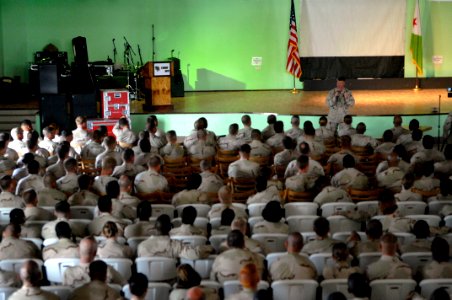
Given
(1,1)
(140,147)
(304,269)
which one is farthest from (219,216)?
(1,1)

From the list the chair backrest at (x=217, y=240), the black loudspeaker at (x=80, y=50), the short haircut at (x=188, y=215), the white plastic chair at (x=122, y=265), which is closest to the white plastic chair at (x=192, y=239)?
the chair backrest at (x=217, y=240)

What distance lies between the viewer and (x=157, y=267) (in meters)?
9.12

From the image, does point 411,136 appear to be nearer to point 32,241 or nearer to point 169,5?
point 32,241

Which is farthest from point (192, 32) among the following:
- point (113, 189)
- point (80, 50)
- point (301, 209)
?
point (301, 209)

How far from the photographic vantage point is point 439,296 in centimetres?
730

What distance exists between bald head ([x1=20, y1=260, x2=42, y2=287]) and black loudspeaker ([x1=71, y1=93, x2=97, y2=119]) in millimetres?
12284

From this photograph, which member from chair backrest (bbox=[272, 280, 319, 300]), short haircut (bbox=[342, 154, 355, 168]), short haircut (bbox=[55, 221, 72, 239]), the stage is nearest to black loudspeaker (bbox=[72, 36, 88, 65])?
the stage

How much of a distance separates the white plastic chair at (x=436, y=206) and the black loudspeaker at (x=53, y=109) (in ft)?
35.0

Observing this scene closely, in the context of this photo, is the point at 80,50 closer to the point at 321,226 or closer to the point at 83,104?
the point at 83,104

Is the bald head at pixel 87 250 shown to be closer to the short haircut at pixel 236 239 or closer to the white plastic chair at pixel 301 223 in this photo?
the short haircut at pixel 236 239

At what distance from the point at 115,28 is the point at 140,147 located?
1209 centimetres

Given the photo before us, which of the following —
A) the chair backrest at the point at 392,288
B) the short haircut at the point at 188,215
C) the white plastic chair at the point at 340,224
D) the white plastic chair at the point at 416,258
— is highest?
the short haircut at the point at 188,215

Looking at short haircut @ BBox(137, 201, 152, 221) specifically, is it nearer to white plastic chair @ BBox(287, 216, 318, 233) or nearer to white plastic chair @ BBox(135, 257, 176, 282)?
white plastic chair @ BBox(135, 257, 176, 282)

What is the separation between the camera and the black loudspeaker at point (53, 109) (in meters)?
19.9
